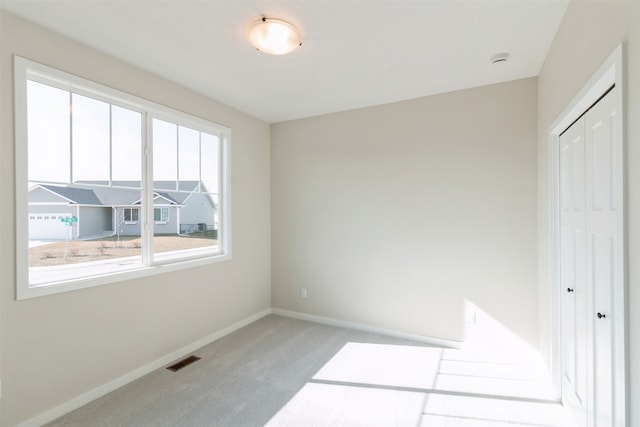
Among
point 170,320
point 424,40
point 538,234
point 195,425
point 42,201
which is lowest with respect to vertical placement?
point 195,425

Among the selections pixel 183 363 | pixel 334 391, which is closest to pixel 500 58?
pixel 334 391

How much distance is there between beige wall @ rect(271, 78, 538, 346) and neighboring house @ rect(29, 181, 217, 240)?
4.13 feet

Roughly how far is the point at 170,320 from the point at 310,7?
9.60ft

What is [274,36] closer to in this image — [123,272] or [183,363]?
[123,272]

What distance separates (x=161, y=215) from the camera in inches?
117

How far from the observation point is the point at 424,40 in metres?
2.22

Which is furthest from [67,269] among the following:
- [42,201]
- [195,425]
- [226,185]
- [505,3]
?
[505,3]

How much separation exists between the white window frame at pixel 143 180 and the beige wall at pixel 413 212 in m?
0.86

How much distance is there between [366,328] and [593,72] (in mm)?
3113

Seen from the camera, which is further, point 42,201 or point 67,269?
point 67,269

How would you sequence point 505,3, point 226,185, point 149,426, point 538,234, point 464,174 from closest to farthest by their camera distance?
point 505,3, point 149,426, point 538,234, point 464,174, point 226,185

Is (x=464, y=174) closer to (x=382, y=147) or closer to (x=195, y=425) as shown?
(x=382, y=147)

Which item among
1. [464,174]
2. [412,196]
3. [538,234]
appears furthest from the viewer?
[412,196]

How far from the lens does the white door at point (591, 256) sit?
133cm
